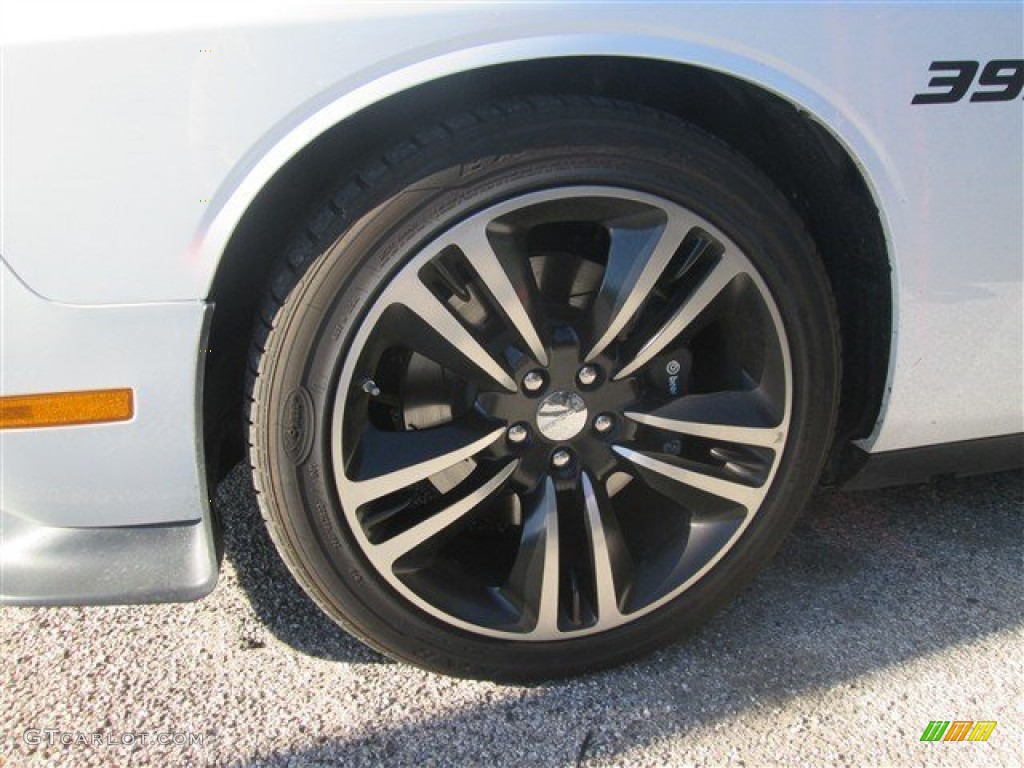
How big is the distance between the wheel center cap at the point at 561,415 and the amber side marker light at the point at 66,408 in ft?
2.34

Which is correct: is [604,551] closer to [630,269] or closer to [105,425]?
[630,269]

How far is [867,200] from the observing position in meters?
1.80

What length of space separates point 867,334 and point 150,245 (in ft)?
4.44

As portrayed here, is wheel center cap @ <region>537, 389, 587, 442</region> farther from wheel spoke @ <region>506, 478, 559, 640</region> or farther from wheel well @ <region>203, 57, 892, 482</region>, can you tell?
wheel well @ <region>203, 57, 892, 482</region>

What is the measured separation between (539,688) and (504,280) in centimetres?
84

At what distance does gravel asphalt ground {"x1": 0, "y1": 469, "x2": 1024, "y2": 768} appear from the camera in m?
1.81

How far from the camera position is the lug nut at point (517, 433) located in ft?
5.91

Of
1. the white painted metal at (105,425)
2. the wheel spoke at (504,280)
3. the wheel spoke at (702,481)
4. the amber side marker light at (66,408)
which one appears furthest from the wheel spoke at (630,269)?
the amber side marker light at (66,408)

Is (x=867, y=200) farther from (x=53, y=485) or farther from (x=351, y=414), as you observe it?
(x=53, y=485)

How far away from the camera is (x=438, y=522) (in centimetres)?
180

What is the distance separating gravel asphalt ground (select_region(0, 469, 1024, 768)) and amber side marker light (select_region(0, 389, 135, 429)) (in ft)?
2.06

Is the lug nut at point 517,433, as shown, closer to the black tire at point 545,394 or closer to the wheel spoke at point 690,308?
the black tire at point 545,394

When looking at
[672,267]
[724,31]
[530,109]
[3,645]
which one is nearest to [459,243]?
[530,109]

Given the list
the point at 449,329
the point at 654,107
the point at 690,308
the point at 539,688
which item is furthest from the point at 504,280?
the point at 539,688
